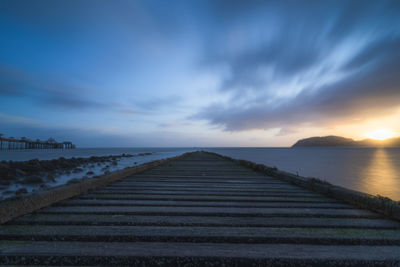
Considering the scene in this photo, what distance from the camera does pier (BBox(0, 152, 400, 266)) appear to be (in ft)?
5.30

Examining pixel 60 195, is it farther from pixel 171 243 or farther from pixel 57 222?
pixel 171 243

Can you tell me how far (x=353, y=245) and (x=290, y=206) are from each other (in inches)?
47.0

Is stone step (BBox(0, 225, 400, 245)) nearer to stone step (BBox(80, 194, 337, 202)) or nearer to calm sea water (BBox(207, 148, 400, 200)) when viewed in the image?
stone step (BBox(80, 194, 337, 202))

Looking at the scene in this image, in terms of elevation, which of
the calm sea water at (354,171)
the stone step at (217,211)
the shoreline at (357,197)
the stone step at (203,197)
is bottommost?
the calm sea water at (354,171)

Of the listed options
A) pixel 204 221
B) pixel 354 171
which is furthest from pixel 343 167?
pixel 204 221

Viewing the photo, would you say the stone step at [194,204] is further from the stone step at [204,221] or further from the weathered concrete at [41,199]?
the stone step at [204,221]

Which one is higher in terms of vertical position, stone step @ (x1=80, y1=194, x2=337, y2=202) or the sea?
stone step @ (x1=80, y1=194, x2=337, y2=202)

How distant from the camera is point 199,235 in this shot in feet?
6.57

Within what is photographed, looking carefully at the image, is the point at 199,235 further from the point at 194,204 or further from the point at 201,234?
the point at 194,204

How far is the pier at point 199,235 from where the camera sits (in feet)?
5.30

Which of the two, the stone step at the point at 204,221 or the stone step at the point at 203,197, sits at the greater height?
the stone step at the point at 204,221

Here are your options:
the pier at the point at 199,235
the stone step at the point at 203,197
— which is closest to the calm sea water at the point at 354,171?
the stone step at the point at 203,197

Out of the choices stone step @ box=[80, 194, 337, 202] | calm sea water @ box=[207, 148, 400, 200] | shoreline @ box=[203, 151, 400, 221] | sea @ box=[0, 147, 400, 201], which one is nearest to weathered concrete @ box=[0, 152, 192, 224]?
stone step @ box=[80, 194, 337, 202]

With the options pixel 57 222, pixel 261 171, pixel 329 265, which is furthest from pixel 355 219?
pixel 261 171
